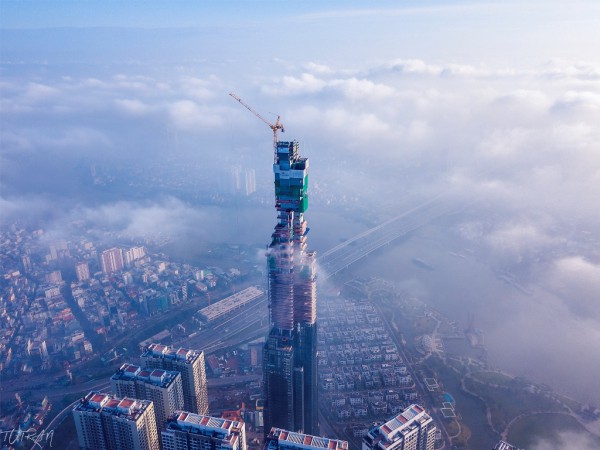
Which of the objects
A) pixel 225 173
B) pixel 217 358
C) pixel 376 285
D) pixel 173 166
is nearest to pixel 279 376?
pixel 217 358

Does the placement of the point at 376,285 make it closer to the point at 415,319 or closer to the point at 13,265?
the point at 415,319

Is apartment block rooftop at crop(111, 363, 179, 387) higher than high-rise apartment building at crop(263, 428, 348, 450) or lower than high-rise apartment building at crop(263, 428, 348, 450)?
lower

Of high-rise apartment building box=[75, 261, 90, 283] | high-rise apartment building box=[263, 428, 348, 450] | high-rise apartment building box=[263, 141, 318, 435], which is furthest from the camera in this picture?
high-rise apartment building box=[75, 261, 90, 283]

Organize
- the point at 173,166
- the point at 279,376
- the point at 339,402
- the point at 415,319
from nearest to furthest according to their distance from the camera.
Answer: the point at 279,376 < the point at 339,402 < the point at 415,319 < the point at 173,166

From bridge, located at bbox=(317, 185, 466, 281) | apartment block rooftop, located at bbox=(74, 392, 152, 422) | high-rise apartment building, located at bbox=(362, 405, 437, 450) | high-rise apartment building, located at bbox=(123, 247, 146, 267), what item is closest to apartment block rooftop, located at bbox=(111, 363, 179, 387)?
apartment block rooftop, located at bbox=(74, 392, 152, 422)

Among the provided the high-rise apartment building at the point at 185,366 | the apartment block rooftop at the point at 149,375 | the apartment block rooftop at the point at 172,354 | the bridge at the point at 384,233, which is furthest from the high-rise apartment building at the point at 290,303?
the bridge at the point at 384,233

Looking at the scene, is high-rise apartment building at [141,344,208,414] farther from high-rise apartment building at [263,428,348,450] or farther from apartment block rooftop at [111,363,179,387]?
high-rise apartment building at [263,428,348,450]
